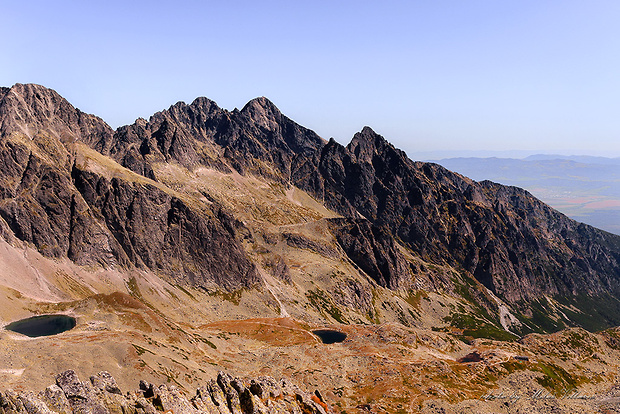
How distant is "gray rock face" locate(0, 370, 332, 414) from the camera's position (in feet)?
110

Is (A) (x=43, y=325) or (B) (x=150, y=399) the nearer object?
(B) (x=150, y=399)

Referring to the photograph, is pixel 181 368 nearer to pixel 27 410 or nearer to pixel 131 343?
pixel 131 343

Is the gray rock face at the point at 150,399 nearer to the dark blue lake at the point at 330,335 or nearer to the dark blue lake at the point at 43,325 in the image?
the dark blue lake at the point at 43,325

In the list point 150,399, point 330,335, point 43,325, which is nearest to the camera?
point 150,399

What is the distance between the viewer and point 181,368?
9869cm

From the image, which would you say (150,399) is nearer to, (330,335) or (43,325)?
(43,325)

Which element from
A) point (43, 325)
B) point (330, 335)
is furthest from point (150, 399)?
point (330, 335)

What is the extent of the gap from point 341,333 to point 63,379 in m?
153

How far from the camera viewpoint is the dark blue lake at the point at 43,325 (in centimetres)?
11696

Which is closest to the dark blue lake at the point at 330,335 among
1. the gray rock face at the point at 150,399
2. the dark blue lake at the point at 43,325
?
the dark blue lake at the point at 43,325

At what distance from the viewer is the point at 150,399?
42.1 meters

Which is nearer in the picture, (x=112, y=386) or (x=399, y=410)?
(x=112, y=386)

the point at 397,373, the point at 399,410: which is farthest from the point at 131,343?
the point at 397,373

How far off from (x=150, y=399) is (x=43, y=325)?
10642cm
